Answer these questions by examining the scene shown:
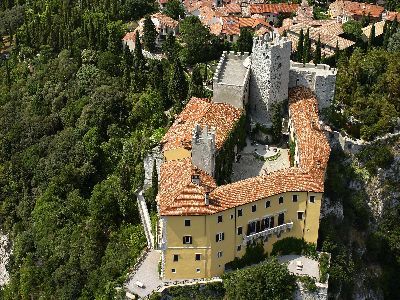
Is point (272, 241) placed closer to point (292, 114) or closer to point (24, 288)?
point (292, 114)

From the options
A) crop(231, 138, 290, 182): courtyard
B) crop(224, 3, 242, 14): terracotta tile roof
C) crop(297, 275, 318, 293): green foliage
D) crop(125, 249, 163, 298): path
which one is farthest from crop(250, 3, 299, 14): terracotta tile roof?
crop(297, 275, 318, 293): green foliage

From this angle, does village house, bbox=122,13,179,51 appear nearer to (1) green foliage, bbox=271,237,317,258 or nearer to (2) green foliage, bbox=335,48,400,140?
(2) green foliage, bbox=335,48,400,140

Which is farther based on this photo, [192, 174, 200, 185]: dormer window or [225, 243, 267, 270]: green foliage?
[225, 243, 267, 270]: green foliage

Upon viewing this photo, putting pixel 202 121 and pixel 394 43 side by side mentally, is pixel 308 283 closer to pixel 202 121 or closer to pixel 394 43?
pixel 202 121

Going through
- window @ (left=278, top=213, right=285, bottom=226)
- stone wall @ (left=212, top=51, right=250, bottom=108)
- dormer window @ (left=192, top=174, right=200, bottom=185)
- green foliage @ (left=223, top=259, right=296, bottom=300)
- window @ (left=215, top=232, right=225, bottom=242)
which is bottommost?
green foliage @ (left=223, top=259, right=296, bottom=300)

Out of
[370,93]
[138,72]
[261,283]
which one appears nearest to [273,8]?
[138,72]

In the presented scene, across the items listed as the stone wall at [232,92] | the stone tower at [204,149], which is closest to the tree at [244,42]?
the stone wall at [232,92]

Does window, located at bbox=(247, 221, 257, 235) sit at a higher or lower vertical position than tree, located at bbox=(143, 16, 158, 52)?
lower
